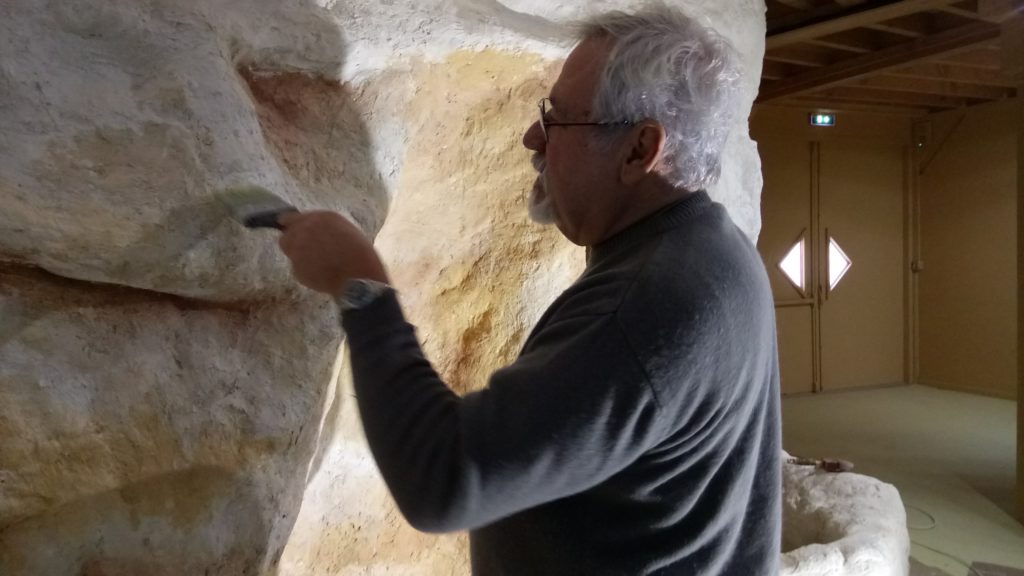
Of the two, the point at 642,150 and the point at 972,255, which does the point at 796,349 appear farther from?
the point at 642,150

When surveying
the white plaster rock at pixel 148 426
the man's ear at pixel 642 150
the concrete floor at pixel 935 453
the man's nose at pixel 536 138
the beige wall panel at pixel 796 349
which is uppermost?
the man's nose at pixel 536 138

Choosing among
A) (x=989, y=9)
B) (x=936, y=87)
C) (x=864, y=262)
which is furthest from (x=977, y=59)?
(x=864, y=262)

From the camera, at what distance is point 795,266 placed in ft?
20.4

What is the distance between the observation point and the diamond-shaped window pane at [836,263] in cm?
636

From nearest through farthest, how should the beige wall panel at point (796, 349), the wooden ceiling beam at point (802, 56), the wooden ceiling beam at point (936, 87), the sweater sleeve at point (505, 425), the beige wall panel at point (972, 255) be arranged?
the sweater sleeve at point (505, 425) → the wooden ceiling beam at point (802, 56) → the wooden ceiling beam at point (936, 87) → the beige wall panel at point (972, 255) → the beige wall panel at point (796, 349)

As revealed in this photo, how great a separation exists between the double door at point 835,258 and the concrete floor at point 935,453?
0.28 meters

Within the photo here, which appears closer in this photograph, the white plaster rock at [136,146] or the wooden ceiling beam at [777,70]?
the white plaster rock at [136,146]

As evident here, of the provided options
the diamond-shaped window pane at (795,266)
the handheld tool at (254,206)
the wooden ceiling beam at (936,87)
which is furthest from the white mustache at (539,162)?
the diamond-shaped window pane at (795,266)

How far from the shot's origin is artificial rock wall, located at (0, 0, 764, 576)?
880 mm

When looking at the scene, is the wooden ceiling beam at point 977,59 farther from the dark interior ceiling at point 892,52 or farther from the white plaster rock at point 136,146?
the white plaster rock at point 136,146

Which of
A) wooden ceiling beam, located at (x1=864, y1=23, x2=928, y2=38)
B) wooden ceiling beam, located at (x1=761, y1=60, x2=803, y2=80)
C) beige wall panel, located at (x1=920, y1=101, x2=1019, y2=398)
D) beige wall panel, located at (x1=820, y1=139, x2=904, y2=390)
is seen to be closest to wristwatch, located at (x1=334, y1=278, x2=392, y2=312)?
wooden ceiling beam, located at (x1=864, y1=23, x2=928, y2=38)

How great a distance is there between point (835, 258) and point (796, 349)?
77 centimetres

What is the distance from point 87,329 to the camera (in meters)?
0.93

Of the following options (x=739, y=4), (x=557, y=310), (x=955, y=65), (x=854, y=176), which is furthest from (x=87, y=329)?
(x=854, y=176)
